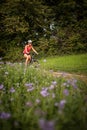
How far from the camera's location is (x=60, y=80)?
6844 mm

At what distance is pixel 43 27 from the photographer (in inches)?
893

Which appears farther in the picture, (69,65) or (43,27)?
(43,27)

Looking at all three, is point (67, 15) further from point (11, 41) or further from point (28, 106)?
point (28, 106)

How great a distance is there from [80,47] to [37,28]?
12.7ft

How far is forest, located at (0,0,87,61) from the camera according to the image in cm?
2139

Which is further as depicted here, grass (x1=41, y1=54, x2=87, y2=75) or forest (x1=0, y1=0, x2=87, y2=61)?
forest (x1=0, y1=0, x2=87, y2=61)

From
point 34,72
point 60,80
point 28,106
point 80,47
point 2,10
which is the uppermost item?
point 28,106

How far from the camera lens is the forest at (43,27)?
2139cm

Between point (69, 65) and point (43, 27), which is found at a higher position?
point (69, 65)

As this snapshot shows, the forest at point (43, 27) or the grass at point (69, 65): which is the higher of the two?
the grass at point (69, 65)

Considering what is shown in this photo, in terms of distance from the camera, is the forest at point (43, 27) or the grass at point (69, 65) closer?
the grass at point (69, 65)

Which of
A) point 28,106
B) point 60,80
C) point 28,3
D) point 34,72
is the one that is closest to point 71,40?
point 28,3

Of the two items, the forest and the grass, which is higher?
the grass

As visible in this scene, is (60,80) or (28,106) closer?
(28,106)
